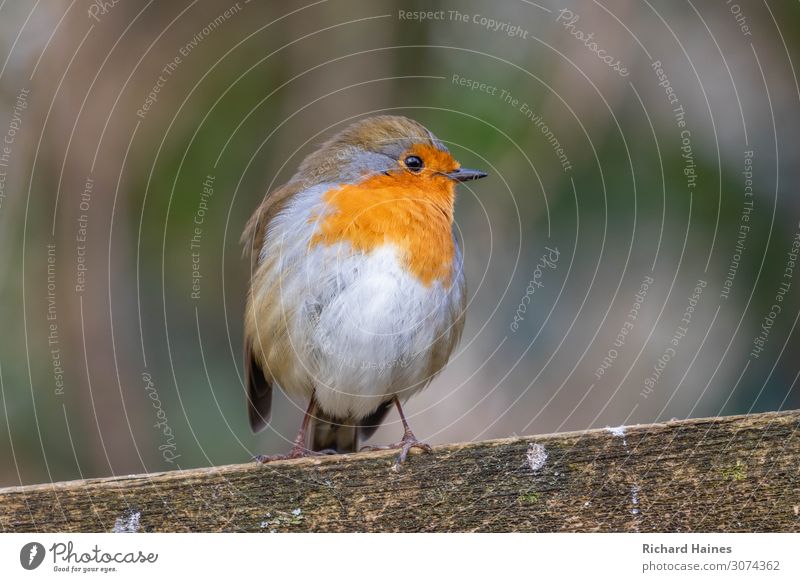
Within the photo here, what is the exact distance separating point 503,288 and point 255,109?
1487mm

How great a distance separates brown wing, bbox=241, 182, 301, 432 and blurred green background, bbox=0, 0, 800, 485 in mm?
574

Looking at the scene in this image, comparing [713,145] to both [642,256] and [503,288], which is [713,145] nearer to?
[642,256]
